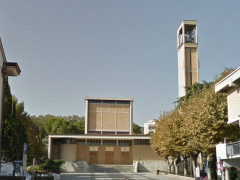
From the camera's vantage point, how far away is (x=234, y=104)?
23.3m

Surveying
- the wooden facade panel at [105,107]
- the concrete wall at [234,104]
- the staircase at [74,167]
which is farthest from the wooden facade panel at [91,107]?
the concrete wall at [234,104]

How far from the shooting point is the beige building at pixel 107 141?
196 feet

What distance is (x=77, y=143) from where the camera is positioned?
203ft

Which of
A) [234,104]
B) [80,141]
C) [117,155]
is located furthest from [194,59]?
[234,104]

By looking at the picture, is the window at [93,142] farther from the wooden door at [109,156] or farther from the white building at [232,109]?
the white building at [232,109]

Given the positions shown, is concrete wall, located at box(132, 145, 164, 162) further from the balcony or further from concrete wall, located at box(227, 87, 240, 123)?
concrete wall, located at box(227, 87, 240, 123)

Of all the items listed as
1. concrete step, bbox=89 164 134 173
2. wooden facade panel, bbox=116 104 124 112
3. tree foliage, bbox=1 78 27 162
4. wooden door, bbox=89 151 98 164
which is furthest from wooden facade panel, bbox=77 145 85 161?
tree foliage, bbox=1 78 27 162

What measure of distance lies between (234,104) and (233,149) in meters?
2.82

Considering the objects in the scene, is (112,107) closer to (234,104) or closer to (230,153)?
(230,153)

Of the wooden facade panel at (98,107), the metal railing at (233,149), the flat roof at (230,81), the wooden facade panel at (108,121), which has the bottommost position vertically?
the metal railing at (233,149)

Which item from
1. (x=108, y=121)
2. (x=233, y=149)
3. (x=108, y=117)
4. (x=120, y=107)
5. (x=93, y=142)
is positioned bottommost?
(x=233, y=149)

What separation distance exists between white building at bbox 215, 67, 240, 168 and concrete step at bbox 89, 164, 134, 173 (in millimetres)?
34752

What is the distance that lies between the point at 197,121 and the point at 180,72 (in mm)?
32976

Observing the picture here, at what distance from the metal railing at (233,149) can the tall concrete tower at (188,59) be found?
1489 inches
